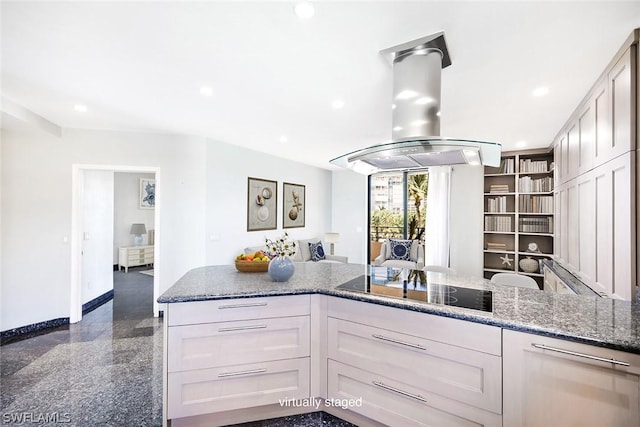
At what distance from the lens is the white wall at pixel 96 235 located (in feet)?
13.9

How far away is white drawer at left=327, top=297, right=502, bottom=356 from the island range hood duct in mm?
956

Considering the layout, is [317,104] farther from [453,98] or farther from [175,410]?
[175,410]

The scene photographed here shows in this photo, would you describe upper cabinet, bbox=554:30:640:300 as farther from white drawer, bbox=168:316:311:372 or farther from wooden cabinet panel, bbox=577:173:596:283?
white drawer, bbox=168:316:311:372

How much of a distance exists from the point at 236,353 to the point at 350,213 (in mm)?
5268

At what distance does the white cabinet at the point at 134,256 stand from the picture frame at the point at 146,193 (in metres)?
1.07

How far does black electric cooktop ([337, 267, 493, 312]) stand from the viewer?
168 centimetres

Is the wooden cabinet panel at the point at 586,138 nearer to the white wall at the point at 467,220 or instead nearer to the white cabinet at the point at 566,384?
the white cabinet at the point at 566,384

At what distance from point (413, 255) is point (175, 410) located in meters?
4.67

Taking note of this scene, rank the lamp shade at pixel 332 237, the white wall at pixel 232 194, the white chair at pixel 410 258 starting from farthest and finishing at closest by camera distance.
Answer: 1. the lamp shade at pixel 332 237
2. the white chair at pixel 410 258
3. the white wall at pixel 232 194

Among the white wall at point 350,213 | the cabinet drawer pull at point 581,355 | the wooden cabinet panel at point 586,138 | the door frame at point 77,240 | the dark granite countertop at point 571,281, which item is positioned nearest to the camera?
the cabinet drawer pull at point 581,355

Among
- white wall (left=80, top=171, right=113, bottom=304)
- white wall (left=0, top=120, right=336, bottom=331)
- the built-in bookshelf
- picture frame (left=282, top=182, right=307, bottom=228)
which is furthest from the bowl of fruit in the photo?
the built-in bookshelf

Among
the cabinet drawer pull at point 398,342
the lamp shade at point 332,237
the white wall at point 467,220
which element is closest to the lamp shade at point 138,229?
the lamp shade at point 332,237

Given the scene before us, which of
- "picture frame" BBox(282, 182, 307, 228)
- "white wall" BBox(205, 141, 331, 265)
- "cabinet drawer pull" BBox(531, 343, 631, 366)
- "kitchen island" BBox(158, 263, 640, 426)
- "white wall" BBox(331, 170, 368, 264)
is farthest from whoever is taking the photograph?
"white wall" BBox(331, 170, 368, 264)

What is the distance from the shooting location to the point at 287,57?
2004 mm
